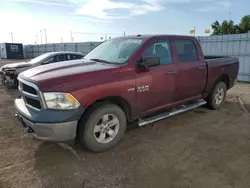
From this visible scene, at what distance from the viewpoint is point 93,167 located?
9.44 feet

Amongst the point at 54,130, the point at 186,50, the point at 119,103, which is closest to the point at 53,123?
the point at 54,130

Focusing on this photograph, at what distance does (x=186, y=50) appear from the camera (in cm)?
451

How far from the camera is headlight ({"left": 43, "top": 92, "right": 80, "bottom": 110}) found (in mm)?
2711

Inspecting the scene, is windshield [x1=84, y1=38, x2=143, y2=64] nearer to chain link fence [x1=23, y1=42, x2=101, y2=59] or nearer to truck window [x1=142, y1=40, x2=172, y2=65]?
truck window [x1=142, y1=40, x2=172, y2=65]

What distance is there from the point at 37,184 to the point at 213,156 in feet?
8.49

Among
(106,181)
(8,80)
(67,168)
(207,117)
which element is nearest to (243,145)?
(207,117)

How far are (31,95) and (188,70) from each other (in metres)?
3.12

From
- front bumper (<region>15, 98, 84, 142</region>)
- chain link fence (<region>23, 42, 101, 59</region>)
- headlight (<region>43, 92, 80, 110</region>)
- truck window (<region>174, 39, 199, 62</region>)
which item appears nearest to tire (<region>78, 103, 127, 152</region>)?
front bumper (<region>15, 98, 84, 142</region>)

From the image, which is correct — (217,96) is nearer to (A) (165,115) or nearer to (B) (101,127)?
(A) (165,115)

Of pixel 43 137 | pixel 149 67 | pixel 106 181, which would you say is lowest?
pixel 106 181

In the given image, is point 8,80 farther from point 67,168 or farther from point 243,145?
point 243,145

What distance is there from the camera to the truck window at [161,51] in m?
3.72

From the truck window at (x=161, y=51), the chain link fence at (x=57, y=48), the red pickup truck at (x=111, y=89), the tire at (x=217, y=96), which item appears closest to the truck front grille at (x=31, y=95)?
the red pickup truck at (x=111, y=89)

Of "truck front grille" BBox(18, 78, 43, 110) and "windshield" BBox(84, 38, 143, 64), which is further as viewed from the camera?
"windshield" BBox(84, 38, 143, 64)
